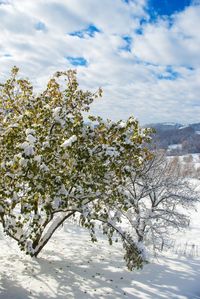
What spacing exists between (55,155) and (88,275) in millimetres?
7108

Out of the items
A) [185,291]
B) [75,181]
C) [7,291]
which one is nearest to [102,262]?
[185,291]

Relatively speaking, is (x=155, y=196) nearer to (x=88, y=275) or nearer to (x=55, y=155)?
(x=88, y=275)

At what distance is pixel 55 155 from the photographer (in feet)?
35.5

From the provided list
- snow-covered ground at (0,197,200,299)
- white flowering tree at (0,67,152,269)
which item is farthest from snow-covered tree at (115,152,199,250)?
white flowering tree at (0,67,152,269)

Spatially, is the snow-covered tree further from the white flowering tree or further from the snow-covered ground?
the white flowering tree

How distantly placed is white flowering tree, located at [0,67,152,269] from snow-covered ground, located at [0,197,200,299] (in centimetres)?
190

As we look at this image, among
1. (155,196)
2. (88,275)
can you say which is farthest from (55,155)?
(155,196)

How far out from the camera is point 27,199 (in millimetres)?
10414

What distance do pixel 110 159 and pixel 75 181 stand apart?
1.55 metres

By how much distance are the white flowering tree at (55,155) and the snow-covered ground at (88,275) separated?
1901 millimetres

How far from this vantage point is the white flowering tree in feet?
32.8

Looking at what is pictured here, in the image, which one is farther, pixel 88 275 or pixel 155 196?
pixel 155 196

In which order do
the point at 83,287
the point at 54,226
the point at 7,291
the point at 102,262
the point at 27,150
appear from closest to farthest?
the point at 27,150, the point at 7,291, the point at 83,287, the point at 54,226, the point at 102,262

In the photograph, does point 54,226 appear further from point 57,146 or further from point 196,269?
point 196,269
